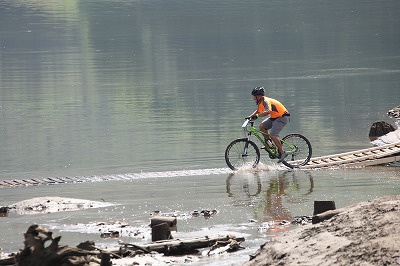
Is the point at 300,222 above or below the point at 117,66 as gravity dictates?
below

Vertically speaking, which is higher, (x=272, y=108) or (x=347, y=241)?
(x=272, y=108)

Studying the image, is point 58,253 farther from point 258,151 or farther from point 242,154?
point 242,154

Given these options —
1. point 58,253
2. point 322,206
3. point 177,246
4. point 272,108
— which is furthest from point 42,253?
point 272,108

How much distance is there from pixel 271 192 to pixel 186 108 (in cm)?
2213

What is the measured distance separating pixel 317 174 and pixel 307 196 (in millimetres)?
3397

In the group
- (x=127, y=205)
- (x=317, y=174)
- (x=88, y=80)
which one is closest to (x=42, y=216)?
(x=127, y=205)

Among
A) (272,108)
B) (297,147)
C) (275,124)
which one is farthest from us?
(297,147)

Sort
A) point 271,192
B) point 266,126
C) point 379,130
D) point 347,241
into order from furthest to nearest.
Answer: point 379,130, point 266,126, point 271,192, point 347,241

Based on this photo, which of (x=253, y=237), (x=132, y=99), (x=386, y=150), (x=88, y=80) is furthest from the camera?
(x=88, y=80)

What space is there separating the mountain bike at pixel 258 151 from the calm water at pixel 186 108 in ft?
1.21

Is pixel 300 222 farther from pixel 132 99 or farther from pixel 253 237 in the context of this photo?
pixel 132 99

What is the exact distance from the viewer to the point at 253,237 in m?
15.6

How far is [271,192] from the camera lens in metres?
21.0

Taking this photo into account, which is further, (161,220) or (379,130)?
(379,130)
